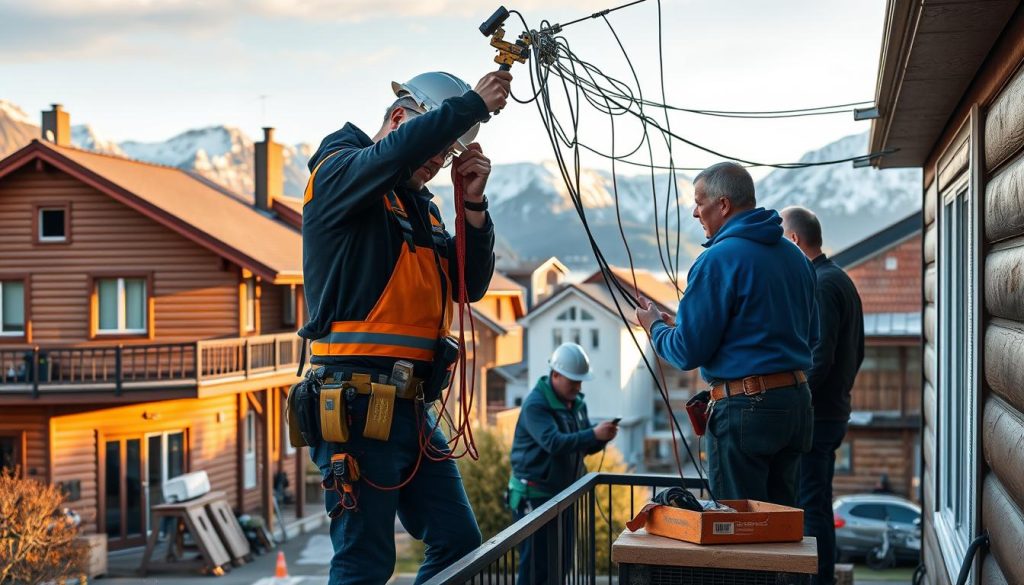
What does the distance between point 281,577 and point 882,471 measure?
67.8 feet

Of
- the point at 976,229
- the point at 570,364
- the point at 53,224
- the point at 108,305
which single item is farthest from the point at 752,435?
the point at 53,224

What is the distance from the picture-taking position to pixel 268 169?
1281 inches

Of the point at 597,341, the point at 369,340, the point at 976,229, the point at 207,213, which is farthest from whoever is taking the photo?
the point at 597,341

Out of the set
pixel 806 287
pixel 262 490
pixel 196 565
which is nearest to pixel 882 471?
pixel 262 490

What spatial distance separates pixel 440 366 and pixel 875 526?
24541 millimetres

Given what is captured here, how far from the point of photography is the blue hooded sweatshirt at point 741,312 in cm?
450

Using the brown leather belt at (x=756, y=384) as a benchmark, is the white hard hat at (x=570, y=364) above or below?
below

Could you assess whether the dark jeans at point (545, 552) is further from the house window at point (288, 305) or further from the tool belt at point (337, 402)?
the house window at point (288, 305)

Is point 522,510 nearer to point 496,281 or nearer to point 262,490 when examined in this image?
point 262,490

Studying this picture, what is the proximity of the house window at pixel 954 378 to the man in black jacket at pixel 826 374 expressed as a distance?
567 mm

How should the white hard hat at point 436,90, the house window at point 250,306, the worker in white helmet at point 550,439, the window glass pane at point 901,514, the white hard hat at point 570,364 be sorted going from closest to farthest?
1. the white hard hat at point 436,90
2. the worker in white helmet at point 550,439
3. the white hard hat at point 570,364
4. the window glass pane at point 901,514
5. the house window at point 250,306

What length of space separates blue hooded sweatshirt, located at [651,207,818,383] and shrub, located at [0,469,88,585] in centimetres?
1607

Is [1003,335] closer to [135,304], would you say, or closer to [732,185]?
[732,185]

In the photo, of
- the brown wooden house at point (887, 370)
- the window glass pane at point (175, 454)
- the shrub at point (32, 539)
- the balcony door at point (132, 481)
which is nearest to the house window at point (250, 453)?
the window glass pane at point (175, 454)
